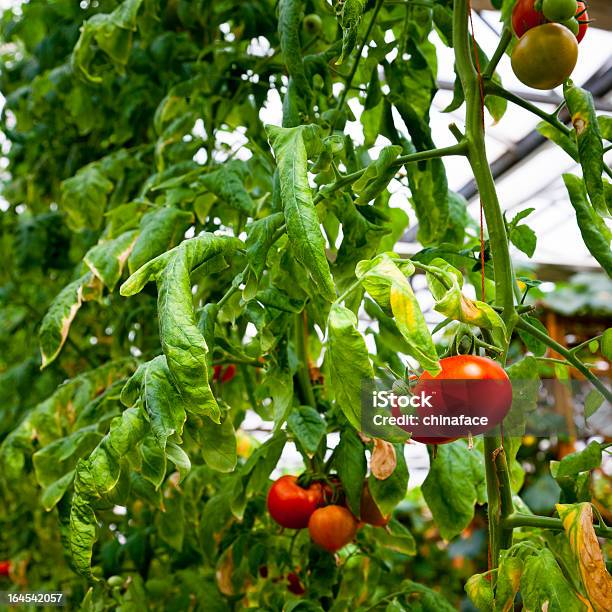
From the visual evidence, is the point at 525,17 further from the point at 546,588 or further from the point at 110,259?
the point at 110,259

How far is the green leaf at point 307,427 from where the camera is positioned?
1.00m

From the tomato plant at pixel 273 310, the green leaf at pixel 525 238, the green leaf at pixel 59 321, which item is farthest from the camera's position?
the green leaf at pixel 59 321

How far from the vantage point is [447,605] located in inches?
40.3

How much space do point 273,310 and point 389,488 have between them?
26 cm

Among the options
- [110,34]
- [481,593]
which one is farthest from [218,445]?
[110,34]

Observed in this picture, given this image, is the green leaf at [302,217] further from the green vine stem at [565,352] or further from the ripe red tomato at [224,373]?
the ripe red tomato at [224,373]

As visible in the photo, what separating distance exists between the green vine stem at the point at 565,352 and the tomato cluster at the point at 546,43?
0.23 m

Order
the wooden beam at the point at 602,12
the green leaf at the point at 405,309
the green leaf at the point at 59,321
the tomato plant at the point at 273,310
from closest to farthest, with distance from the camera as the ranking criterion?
the green leaf at the point at 405,309
the tomato plant at the point at 273,310
the green leaf at the point at 59,321
the wooden beam at the point at 602,12

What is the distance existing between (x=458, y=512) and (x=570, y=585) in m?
0.23

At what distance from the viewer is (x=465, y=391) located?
632 millimetres

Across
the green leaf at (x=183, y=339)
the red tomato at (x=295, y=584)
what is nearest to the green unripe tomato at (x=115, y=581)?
the red tomato at (x=295, y=584)

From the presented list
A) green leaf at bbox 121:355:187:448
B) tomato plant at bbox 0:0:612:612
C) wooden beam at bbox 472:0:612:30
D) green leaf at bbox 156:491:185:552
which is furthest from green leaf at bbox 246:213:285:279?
wooden beam at bbox 472:0:612:30

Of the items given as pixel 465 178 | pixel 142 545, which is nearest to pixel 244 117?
pixel 142 545

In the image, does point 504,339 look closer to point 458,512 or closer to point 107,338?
point 458,512
